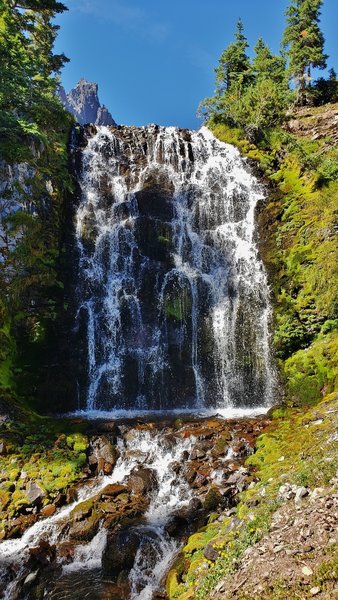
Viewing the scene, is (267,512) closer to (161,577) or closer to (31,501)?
(161,577)

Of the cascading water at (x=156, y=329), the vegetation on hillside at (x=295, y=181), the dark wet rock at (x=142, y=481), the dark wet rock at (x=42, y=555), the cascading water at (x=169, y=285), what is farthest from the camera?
the cascading water at (x=169, y=285)

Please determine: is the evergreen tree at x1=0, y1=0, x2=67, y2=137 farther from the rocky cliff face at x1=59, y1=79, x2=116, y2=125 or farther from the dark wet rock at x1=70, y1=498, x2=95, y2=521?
the rocky cliff face at x1=59, y1=79, x2=116, y2=125

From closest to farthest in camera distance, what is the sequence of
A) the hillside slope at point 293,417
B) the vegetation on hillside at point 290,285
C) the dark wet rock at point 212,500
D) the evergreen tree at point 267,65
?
1. the hillside slope at point 293,417
2. the vegetation on hillside at point 290,285
3. the dark wet rock at point 212,500
4. the evergreen tree at point 267,65

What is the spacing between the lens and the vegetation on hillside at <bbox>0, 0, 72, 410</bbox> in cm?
1744

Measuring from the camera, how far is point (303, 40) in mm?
31719

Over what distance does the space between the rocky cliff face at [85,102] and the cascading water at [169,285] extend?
113809mm

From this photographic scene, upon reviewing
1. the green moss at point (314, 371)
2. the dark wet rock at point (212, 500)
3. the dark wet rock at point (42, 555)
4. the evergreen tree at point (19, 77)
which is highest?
the evergreen tree at point (19, 77)

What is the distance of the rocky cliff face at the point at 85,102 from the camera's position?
127 m

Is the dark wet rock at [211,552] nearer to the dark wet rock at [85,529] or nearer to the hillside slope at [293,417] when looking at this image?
the hillside slope at [293,417]

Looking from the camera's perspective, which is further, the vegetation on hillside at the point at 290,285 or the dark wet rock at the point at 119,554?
the dark wet rock at the point at 119,554

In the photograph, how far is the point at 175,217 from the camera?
904 inches

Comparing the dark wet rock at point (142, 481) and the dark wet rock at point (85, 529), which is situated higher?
the dark wet rock at point (142, 481)

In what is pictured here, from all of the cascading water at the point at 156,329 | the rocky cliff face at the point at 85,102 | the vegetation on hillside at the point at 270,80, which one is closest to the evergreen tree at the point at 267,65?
the vegetation on hillside at the point at 270,80

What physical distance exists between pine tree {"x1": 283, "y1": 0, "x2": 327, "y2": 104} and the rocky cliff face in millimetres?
103416
